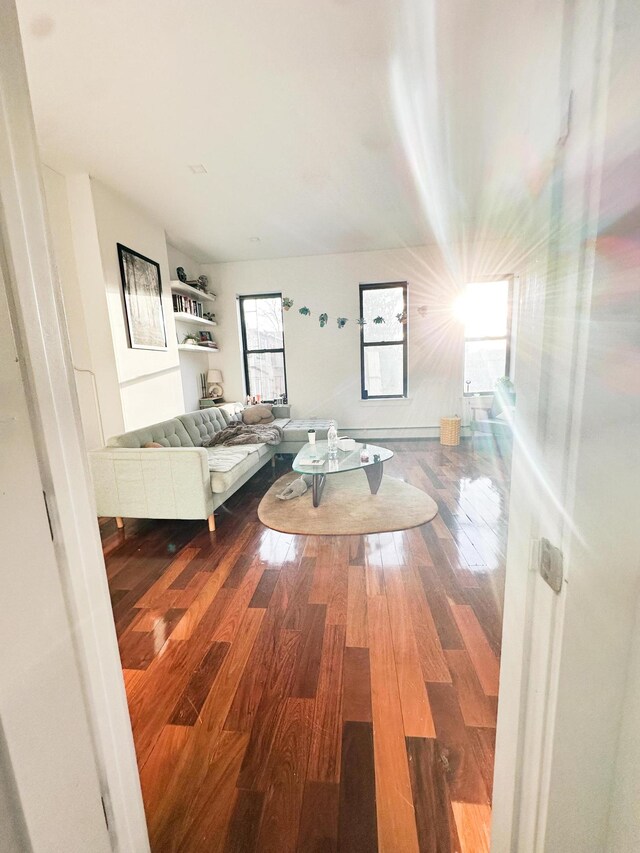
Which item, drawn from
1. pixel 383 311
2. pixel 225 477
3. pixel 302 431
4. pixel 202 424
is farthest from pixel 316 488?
pixel 383 311

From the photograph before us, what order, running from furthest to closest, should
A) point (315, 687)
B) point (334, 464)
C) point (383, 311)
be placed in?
1. point (383, 311)
2. point (334, 464)
3. point (315, 687)

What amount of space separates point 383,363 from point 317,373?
3.42 ft

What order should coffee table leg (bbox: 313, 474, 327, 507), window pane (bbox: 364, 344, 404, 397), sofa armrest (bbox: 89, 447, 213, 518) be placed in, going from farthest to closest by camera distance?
window pane (bbox: 364, 344, 404, 397) → coffee table leg (bbox: 313, 474, 327, 507) → sofa armrest (bbox: 89, 447, 213, 518)

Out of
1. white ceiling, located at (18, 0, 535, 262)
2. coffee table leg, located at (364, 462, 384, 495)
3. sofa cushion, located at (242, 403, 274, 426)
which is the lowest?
coffee table leg, located at (364, 462, 384, 495)

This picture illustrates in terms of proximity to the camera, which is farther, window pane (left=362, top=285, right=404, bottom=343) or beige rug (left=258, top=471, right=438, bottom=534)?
window pane (left=362, top=285, right=404, bottom=343)

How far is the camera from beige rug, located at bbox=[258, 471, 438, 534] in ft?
8.45

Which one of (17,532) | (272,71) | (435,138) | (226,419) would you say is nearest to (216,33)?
(272,71)

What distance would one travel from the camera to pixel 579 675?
0.48 m

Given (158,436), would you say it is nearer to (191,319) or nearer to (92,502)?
(191,319)

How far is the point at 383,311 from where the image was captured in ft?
16.9

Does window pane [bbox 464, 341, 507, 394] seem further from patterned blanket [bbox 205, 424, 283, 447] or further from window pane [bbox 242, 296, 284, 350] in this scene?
patterned blanket [bbox 205, 424, 283, 447]

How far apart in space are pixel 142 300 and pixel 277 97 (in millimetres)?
2169

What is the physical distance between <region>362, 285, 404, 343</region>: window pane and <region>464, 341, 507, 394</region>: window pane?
110 cm

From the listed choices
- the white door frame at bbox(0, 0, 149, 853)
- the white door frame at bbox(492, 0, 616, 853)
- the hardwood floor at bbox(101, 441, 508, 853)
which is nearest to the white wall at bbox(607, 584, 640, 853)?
the white door frame at bbox(492, 0, 616, 853)
